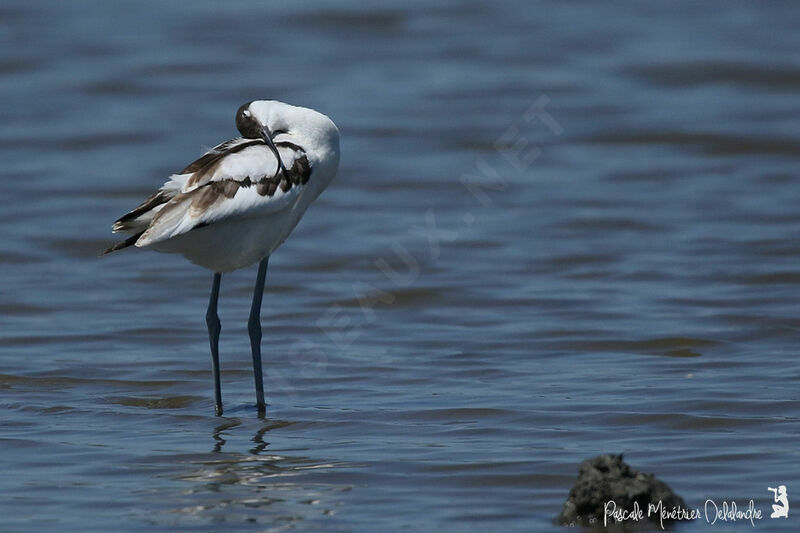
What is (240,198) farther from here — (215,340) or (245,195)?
(215,340)

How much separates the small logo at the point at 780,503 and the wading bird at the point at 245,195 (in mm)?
2755

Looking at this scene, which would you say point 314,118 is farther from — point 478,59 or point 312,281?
point 478,59

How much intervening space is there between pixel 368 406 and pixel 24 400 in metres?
1.75

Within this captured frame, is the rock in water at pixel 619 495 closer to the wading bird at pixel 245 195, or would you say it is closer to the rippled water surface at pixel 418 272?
the rippled water surface at pixel 418 272

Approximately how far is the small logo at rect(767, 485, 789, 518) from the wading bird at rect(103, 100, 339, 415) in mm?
2755

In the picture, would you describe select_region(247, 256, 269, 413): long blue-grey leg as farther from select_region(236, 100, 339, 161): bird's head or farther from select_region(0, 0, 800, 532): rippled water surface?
select_region(236, 100, 339, 161): bird's head

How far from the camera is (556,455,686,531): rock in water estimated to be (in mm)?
4668

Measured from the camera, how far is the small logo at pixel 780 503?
493 cm

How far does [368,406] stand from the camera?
6.98 m

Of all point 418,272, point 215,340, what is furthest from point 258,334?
point 418,272

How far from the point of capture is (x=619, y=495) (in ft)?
15.3

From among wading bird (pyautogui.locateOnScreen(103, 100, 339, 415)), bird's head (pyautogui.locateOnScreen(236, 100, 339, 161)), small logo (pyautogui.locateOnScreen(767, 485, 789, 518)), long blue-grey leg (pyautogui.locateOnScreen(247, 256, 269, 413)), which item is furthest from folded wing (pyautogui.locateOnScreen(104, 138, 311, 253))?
small logo (pyautogui.locateOnScreen(767, 485, 789, 518))

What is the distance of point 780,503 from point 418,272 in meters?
5.69

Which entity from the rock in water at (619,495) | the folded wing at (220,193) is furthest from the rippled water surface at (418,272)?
the folded wing at (220,193)
